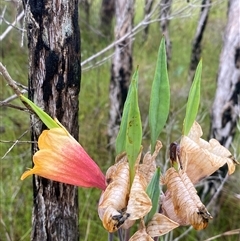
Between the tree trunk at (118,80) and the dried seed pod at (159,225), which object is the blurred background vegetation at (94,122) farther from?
the dried seed pod at (159,225)

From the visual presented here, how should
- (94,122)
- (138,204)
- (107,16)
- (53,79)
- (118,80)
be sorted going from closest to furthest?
(138,204) → (53,79) → (118,80) → (94,122) → (107,16)

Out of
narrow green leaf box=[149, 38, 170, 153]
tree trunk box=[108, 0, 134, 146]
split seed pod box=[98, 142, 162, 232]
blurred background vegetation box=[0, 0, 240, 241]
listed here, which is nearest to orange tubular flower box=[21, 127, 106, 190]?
split seed pod box=[98, 142, 162, 232]

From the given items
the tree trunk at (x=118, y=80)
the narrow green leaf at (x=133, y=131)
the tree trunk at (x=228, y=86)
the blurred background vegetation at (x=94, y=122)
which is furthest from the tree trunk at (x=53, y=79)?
the tree trunk at (x=118, y=80)

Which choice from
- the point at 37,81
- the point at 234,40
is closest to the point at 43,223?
the point at 37,81

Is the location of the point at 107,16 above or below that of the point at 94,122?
above

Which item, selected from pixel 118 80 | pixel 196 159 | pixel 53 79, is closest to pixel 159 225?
pixel 196 159

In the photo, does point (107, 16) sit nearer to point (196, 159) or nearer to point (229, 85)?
point (229, 85)

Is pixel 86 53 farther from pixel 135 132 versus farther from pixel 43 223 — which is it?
pixel 135 132
